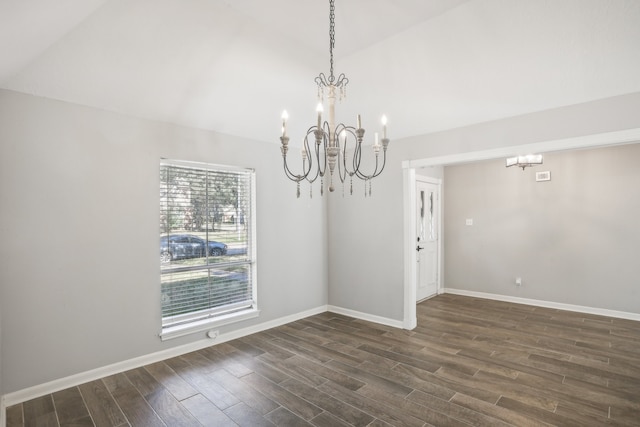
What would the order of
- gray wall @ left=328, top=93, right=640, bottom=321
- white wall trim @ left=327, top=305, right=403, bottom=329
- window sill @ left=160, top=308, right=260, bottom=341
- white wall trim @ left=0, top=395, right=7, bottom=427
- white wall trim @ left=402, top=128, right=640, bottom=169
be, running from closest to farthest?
1. white wall trim @ left=0, top=395, right=7, bottom=427
2. white wall trim @ left=402, top=128, right=640, bottom=169
3. gray wall @ left=328, top=93, right=640, bottom=321
4. window sill @ left=160, top=308, right=260, bottom=341
5. white wall trim @ left=327, top=305, right=403, bottom=329

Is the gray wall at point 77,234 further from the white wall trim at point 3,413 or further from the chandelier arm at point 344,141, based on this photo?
the chandelier arm at point 344,141

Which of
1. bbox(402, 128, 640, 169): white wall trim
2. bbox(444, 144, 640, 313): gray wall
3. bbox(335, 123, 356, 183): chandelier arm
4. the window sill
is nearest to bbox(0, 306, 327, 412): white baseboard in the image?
the window sill

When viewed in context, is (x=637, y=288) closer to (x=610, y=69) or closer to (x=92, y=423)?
(x=610, y=69)

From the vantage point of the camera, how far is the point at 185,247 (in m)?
3.74

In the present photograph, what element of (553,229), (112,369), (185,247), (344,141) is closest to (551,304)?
(553,229)

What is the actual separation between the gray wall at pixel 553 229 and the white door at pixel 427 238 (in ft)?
1.10

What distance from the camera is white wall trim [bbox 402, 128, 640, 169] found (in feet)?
9.87

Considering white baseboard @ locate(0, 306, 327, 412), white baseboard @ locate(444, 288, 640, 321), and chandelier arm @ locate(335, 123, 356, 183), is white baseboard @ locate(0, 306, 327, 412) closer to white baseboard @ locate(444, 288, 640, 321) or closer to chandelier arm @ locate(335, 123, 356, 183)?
chandelier arm @ locate(335, 123, 356, 183)

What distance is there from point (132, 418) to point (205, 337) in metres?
1.37

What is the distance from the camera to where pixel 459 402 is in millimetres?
2656

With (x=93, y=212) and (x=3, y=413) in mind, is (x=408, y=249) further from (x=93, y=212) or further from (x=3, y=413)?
(x=3, y=413)

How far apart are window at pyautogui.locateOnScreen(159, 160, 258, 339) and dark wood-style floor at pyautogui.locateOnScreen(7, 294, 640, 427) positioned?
415mm

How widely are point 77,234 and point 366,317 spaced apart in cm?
370

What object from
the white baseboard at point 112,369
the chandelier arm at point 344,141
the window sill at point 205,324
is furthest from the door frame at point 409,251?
the window sill at point 205,324
